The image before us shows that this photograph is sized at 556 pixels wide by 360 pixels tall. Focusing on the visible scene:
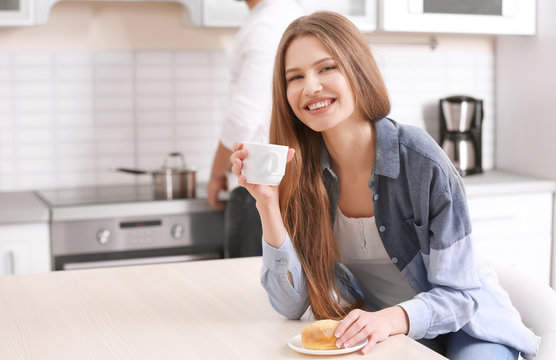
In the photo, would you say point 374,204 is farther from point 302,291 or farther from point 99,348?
point 99,348

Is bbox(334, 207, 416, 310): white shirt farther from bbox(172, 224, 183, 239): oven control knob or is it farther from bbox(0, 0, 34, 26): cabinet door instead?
bbox(0, 0, 34, 26): cabinet door

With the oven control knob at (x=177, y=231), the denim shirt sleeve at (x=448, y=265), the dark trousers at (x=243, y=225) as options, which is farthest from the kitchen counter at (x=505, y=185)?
the denim shirt sleeve at (x=448, y=265)

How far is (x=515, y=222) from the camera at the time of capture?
3.08 m

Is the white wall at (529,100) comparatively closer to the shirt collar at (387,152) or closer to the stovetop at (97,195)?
the stovetop at (97,195)

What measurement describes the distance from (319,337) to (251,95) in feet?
5.13

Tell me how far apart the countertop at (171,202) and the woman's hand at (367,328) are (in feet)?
5.06

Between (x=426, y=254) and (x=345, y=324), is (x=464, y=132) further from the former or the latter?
(x=345, y=324)

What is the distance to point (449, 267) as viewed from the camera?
4.53 feet

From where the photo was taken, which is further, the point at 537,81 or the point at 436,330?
the point at 537,81

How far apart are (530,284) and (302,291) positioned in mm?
491

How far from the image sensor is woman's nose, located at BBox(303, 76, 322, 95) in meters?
1.43

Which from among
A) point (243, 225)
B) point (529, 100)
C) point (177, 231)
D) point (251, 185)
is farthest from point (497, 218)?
point (251, 185)

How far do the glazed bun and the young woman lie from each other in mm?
165

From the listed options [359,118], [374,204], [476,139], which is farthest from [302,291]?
[476,139]
